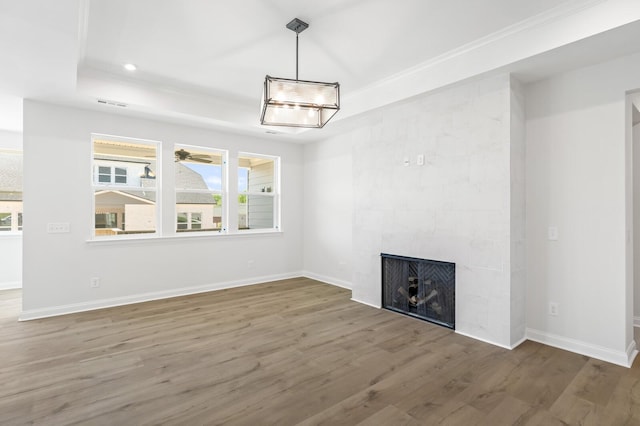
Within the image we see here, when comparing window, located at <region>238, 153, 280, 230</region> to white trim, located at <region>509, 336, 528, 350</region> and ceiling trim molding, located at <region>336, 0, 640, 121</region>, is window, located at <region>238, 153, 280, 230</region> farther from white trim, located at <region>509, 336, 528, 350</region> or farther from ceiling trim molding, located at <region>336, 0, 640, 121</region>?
white trim, located at <region>509, 336, 528, 350</region>

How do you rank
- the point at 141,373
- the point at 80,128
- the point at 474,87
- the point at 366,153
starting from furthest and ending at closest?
the point at 366,153
the point at 80,128
the point at 474,87
the point at 141,373

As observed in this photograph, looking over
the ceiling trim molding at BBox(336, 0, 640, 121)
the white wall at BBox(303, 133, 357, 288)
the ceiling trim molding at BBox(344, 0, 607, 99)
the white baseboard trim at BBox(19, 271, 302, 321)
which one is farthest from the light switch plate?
the ceiling trim molding at BBox(344, 0, 607, 99)

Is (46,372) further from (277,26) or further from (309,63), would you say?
(309,63)

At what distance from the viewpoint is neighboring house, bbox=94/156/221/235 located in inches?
182

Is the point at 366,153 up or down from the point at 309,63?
down

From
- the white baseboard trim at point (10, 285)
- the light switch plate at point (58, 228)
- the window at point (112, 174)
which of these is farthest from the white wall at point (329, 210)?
the white baseboard trim at point (10, 285)

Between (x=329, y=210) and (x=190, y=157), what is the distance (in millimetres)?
2512

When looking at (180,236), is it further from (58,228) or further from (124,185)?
(58,228)

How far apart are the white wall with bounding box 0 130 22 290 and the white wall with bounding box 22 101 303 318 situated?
2.33 m

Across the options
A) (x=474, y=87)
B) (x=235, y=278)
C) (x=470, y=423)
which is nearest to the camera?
(x=470, y=423)

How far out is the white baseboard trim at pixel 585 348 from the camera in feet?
9.37

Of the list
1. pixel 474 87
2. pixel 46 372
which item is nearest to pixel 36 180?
pixel 46 372

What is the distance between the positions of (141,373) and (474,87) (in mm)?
4078

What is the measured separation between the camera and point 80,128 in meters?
4.32
